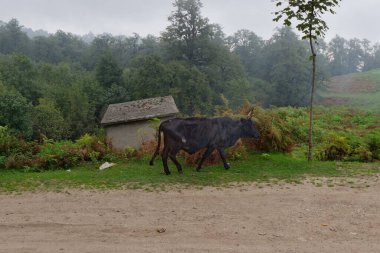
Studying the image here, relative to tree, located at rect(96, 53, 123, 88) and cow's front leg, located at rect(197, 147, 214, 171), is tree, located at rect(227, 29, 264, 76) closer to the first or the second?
tree, located at rect(96, 53, 123, 88)

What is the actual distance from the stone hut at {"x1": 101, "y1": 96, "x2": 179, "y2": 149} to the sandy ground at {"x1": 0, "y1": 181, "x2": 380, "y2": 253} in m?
12.2

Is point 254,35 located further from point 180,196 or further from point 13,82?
point 180,196

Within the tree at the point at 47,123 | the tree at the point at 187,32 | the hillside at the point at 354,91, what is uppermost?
the tree at the point at 187,32

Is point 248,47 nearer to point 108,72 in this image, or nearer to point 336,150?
point 108,72

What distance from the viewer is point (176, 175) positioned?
43.1 ft

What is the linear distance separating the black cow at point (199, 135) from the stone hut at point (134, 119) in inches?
347

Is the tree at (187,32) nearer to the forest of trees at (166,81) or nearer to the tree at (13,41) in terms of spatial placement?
the forest of trees at (166,81)

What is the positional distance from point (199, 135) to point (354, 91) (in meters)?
73.3

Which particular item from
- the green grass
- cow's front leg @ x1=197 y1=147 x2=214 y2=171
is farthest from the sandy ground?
cow's front leg @ x1=197 y1=147 x2=214 y2=171

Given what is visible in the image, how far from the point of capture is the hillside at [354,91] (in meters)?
66.5

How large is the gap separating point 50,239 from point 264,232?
4023 millimetres

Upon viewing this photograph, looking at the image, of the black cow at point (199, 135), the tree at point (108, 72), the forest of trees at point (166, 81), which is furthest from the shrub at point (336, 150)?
the tree at point (108, 72)

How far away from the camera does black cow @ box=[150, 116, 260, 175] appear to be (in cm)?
1343

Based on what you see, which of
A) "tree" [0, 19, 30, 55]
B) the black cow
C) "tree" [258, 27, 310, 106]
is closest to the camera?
the black cow
